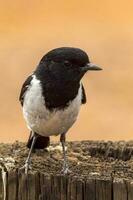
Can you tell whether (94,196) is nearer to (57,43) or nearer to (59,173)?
(59,173)

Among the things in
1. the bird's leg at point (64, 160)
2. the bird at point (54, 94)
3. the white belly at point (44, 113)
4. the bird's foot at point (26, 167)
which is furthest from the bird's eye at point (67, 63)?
the bird's foot at point (26, 167)

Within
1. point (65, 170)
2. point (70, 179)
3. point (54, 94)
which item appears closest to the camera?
point (70, 179)

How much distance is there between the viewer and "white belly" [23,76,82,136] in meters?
7.34

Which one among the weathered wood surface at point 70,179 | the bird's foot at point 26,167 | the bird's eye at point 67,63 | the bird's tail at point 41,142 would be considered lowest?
the weathered wood surface at point 70,179

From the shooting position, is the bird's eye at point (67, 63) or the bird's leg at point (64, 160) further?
the bird's eye at point (67, 63)

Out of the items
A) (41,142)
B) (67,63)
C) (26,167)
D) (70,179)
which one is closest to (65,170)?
(26,167)

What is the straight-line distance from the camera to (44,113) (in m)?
7.35

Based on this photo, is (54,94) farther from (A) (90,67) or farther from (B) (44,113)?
(A) (90,67)

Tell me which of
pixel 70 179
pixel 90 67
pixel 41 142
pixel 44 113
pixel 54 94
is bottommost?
pixel 70 179

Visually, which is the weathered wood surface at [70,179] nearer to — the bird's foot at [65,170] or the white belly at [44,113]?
the bird's foot at [65,170]

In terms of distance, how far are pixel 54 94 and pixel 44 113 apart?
0.17m

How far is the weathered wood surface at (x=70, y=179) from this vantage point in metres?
6.20

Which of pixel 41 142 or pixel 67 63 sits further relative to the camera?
pixel 41 142

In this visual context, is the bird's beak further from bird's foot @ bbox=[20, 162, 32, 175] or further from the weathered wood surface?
bird's foot @ bbox=[20, 162, 32, 175]
